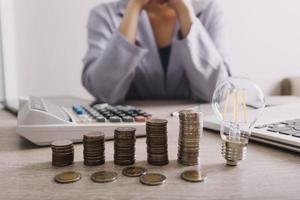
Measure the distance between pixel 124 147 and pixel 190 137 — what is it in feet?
0.24

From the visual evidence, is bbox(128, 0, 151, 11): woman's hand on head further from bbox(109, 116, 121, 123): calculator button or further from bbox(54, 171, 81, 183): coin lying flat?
bbox(54, 171, 81, 183): coin lying flat

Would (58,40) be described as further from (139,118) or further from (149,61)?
(139,118)

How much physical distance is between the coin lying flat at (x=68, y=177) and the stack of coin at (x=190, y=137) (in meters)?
0.11

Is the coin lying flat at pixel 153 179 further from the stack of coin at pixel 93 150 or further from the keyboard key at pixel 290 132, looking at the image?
the keyboard key at pixel 290 132

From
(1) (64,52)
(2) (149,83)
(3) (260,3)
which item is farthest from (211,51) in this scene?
(3) (260,3)

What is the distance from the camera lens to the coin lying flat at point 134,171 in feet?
1.00

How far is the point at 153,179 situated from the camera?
29 centimetres

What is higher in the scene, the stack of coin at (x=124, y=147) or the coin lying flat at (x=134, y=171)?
the stack of coin at (x=124, y=147)

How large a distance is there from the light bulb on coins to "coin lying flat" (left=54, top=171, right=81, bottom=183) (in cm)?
17

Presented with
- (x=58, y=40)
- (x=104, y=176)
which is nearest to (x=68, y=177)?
(x=104, y=176)

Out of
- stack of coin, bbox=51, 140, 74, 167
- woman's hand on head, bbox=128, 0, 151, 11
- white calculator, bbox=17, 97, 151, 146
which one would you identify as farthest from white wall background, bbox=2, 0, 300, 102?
stack of coin, bbox=51, 140, 74, 167

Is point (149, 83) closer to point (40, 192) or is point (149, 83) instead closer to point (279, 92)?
point (40, 192)

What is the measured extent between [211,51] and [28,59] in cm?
85

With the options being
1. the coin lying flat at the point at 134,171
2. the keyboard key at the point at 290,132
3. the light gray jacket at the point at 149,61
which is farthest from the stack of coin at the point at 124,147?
the light gray jacket at the point at 149,61
